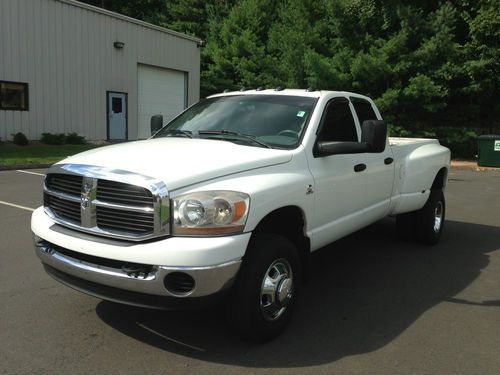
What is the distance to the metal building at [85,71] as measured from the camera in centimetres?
1841

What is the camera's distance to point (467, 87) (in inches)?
842

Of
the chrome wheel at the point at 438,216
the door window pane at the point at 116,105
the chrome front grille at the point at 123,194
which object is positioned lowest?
the chrome wheel at the point at 438,216

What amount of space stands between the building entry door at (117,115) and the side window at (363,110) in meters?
17.8

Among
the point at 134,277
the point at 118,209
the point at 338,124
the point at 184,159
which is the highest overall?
→ the point at 338,124

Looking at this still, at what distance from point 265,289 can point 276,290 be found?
0.11 metres

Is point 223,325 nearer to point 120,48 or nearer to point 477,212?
point 477,212

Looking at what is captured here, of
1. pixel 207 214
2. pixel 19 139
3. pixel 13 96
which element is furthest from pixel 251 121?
pixel 13 96

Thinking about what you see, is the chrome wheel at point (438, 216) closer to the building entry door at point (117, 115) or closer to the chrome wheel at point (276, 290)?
the chrome wheel at point (276, 290)

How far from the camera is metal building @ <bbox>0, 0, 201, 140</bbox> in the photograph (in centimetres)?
1841

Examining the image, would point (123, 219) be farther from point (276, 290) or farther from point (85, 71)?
point (85, 71)

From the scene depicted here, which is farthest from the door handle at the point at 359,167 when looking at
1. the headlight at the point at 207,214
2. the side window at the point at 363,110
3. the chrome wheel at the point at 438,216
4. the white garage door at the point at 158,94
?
the white garage door at the point at 158,94

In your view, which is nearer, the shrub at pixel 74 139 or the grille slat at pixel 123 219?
the grille slat at pixel 123 219

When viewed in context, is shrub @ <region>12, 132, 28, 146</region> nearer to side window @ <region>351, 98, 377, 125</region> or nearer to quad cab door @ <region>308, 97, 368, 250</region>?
side window @ <region>351, 98, 377, 125</region>

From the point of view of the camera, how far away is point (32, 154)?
15.7 m
